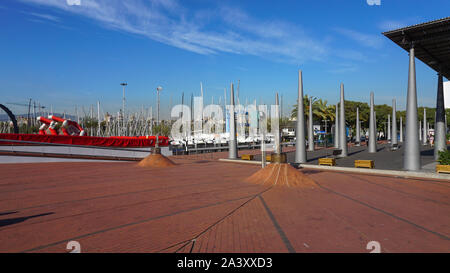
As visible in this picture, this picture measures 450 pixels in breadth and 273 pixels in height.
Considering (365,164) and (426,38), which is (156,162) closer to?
(365,164)

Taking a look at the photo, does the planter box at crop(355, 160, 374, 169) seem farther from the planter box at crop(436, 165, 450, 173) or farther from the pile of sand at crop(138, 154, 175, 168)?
the pile of sand at crop(138, 154, 175, 168)

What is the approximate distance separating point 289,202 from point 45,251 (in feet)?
21.4

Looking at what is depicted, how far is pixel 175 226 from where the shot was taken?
6.54m

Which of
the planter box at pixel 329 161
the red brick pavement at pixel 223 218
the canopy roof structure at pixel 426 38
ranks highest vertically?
the canopy roof structure at pixel 426 38

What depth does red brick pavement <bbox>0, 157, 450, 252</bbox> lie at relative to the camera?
542 cm

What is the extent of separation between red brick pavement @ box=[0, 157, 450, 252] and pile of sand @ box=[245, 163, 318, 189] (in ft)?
A: 2.10

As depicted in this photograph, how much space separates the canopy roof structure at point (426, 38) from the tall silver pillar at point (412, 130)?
191cm

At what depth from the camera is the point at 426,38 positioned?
688 inches

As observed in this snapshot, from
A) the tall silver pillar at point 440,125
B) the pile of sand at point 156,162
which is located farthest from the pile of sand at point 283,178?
the tall silver pillar at point 440,125

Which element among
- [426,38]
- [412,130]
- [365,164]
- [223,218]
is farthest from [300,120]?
[223,218]

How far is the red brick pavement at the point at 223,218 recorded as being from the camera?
17.8 feet

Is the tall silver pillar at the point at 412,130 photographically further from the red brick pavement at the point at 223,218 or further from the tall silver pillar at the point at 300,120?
the tall silver pillar at the point at 300,120
